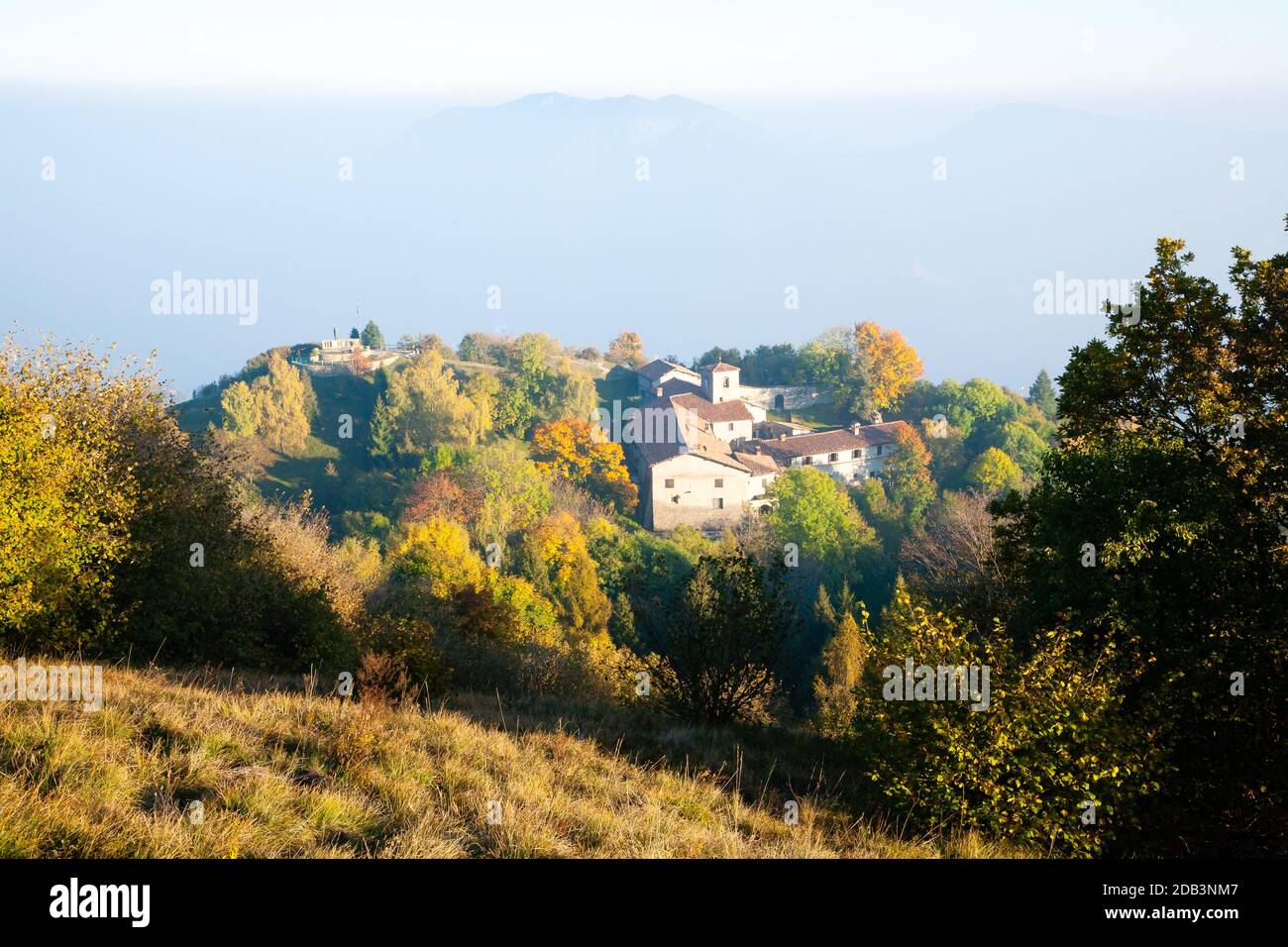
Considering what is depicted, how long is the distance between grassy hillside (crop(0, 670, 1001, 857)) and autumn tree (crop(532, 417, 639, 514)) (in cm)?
7073

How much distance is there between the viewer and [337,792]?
8.50m

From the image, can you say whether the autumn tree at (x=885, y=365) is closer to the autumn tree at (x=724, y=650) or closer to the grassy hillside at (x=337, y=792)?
the autumn tree at (x=724, y=650)

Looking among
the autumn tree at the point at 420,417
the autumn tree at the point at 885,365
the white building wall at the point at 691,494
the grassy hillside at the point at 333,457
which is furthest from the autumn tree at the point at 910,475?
the grassy hillside at the point at 333,457

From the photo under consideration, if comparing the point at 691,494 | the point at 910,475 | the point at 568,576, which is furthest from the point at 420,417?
the point at 910,475

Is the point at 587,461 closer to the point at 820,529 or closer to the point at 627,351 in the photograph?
the point at 820,529

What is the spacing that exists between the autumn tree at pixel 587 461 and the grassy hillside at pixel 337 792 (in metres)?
70.7

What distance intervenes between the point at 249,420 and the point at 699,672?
7434cm

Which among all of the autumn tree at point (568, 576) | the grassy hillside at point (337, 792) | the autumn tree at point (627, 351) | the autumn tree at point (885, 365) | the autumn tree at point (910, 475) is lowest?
the autumn tree at point (568, 576)

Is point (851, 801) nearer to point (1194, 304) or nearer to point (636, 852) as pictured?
point (636, 852)

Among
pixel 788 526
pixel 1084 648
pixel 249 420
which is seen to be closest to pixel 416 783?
pixel 1084 648

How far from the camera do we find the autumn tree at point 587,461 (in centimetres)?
8412

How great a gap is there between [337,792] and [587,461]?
78196 mm

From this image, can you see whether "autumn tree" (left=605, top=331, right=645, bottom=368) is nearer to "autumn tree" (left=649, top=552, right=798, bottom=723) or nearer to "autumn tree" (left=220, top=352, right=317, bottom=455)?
"autumn tree" (left=220, top=352, right=317, bottom=455)

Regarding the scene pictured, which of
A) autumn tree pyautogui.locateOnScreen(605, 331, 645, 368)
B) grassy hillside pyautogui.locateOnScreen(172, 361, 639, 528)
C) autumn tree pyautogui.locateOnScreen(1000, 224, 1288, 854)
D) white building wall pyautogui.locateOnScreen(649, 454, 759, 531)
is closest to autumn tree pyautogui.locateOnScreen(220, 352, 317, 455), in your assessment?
grassy hillside pyautogui.locateOnScreen(172, 361, 639, 528)
